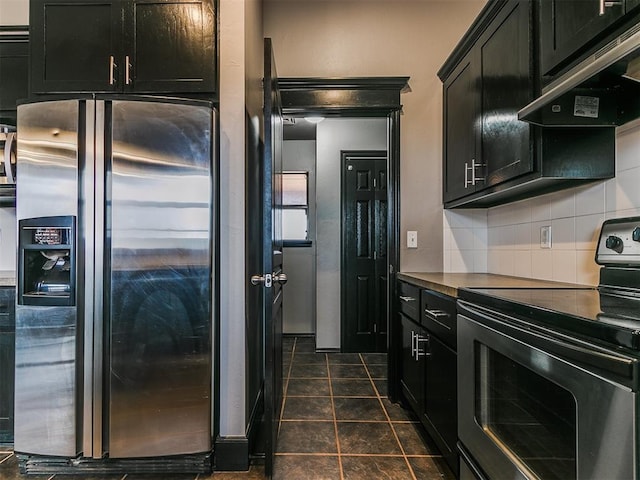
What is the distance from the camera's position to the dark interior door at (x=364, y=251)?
3906 mm

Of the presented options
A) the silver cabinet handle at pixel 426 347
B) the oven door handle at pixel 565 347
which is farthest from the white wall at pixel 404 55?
the oven door handle at pixel 565 347

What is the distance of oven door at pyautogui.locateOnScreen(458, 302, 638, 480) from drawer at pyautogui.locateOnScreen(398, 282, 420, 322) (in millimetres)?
669

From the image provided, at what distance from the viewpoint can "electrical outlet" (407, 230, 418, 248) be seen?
2619 millimetres

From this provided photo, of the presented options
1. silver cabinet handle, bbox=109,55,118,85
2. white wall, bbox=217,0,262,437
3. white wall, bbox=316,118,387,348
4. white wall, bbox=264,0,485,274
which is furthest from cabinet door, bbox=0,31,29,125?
white wall, bbox=316,118,387,348

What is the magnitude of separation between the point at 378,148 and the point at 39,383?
3.52 metres

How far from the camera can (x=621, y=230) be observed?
1271 mm

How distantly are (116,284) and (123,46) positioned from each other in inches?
49.1

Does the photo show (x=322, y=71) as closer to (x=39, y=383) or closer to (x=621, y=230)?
(x=621, y=230)

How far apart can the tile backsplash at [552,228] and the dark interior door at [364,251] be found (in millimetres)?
1423

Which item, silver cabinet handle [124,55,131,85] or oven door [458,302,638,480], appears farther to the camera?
silver cabinet handle [124,55,131,85]

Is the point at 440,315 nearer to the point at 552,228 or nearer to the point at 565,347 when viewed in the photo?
the point at 552,228

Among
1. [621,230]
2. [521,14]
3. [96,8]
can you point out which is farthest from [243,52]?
[621,230]

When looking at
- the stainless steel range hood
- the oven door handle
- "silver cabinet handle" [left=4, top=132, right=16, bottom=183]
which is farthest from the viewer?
"silver cabinet handle" [left=4, top=132, right=16, bottom=183]

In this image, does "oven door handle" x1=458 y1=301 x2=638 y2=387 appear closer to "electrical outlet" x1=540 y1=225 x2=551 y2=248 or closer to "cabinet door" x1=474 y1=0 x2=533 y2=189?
"cabinet door" x1=474 y1=0 x2=533 y2=189
